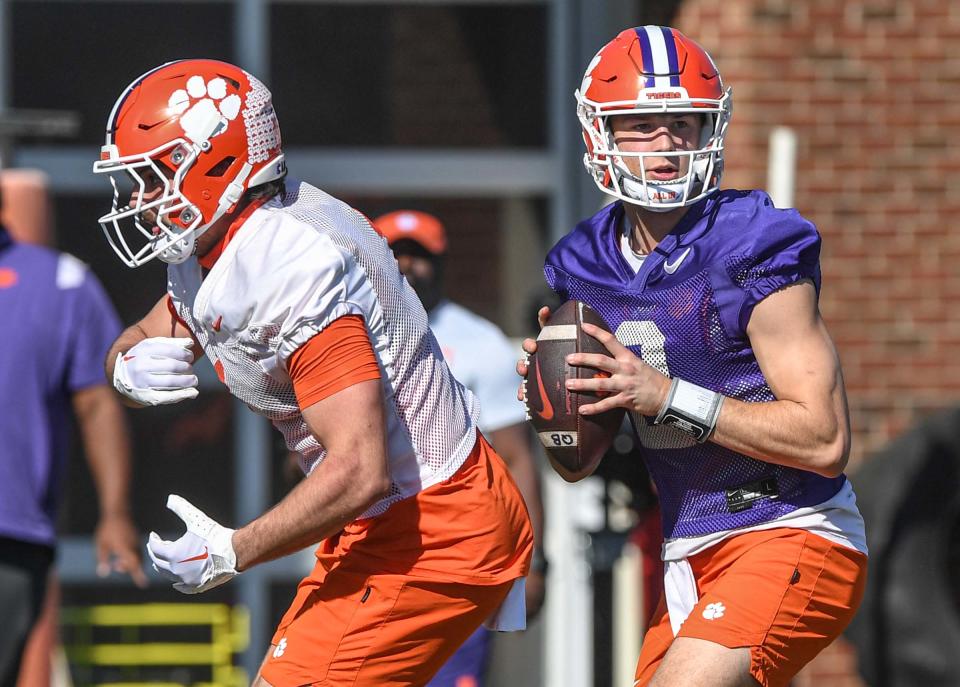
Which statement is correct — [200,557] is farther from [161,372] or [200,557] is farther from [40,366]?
[40,366]

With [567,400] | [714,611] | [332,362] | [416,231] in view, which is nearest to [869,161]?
[416,231]

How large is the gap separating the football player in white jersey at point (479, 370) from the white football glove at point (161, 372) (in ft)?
5.49

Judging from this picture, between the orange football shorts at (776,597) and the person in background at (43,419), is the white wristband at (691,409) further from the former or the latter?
the person in background at (43,419)

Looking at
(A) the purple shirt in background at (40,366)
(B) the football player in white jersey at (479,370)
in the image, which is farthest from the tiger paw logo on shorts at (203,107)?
(A) the purple shirt in background at (40,366)

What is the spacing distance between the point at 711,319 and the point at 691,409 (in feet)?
0.73

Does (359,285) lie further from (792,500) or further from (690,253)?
(792,500)

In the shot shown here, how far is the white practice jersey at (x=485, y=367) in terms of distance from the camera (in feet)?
16.5

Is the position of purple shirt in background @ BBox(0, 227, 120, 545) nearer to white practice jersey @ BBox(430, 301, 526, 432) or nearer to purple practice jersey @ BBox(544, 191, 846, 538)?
white practice jersey @ BBox(430, 301, 526, 432)


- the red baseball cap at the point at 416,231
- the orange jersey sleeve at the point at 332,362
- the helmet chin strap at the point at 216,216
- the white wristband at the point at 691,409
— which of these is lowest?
the red baseball cap at the point at 416,231

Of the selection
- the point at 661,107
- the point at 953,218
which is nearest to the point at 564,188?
the point at 953,218

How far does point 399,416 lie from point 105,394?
2.24 m

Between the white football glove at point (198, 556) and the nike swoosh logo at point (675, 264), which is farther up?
the nike swoosh logo at point (675, 264)

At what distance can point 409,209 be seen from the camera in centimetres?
687

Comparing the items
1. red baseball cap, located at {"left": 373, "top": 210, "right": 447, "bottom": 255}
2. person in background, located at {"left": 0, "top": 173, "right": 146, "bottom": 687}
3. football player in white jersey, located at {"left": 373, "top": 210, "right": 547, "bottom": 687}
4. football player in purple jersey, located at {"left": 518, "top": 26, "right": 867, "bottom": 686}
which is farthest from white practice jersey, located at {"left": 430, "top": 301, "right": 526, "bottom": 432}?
football player in purple jersey, located at {"left": 518, "top": 26, "right": 867, "bottom": 686}
